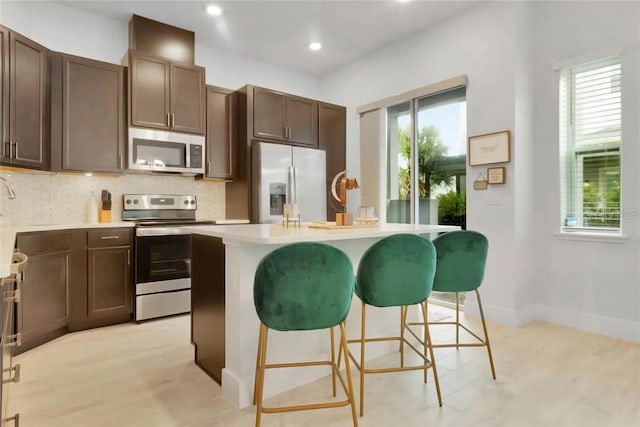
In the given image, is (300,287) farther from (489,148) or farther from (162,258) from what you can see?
(489,148)

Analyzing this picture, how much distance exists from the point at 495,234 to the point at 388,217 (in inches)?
56.5

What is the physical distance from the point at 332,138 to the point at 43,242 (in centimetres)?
338

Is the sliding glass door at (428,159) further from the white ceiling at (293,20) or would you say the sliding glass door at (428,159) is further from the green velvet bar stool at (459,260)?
the green velvet bar stool at (459,260)

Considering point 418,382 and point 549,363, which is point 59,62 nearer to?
point 418,382

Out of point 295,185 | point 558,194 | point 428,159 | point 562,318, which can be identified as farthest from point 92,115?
point 562,318

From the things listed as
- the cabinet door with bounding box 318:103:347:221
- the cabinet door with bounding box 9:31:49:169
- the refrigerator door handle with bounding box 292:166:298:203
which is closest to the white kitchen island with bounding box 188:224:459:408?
the cabinet door with bounding box 9:31:49:169

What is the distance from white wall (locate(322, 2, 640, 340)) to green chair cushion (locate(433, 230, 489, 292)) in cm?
131

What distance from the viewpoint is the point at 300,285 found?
1596 millimetres

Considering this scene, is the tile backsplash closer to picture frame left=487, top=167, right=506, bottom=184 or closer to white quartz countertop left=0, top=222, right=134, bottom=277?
white quartz countertop left=0, top=222, right=134, bottom=277

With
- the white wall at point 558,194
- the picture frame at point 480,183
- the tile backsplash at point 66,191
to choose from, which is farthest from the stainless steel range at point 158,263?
the white wall at point 558,194

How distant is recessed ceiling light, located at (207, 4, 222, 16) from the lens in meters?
3.63

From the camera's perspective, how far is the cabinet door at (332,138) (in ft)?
16.0

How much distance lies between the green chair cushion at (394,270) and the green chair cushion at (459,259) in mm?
357

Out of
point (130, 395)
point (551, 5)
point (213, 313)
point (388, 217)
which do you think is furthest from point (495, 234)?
point (130, 395)
